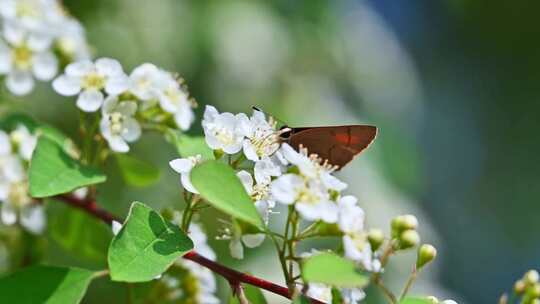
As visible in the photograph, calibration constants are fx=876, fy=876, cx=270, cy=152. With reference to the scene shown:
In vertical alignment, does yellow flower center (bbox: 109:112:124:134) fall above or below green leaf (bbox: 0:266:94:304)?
above

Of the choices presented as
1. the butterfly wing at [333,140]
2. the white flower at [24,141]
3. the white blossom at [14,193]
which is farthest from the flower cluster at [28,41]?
the butterfly wing at [333,140]

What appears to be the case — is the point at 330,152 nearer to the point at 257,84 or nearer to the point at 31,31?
the point at 31,31

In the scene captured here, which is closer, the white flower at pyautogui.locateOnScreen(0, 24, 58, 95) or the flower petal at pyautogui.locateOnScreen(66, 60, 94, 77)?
the flower petal at pyautogui.locateOnScreen(66, 60, 94, 77)

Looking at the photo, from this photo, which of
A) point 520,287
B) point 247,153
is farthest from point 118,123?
point 520,287

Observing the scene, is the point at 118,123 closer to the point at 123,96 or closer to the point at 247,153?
the point at 123,96

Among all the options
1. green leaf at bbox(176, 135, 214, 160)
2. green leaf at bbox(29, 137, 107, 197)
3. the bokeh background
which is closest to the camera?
green leaf at bbox(29, 137, 107, 197)

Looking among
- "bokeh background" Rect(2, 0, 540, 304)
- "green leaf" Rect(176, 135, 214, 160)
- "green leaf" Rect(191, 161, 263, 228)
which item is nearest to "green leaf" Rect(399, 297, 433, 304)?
"green leaf" Rect(191, 161, 263, 228)

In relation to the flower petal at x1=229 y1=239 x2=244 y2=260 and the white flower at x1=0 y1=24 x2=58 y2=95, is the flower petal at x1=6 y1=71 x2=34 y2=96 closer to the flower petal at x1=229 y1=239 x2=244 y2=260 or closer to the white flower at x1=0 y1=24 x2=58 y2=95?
the white flower at x1=0 y1=24 x2=58 y2=95
